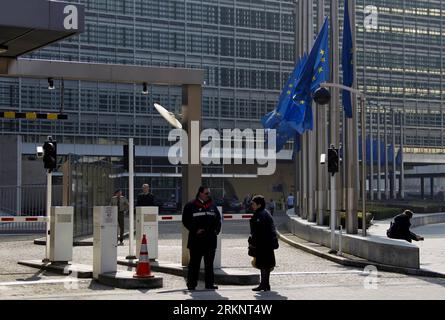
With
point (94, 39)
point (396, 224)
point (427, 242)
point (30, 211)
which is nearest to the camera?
point (396, 224)

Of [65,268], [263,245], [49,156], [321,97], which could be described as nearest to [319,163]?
[321,97]

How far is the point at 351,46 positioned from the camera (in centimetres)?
2295

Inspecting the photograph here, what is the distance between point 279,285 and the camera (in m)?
14.7

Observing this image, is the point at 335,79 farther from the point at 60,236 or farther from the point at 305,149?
the point at 60,236

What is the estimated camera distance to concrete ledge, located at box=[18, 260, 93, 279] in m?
15.7

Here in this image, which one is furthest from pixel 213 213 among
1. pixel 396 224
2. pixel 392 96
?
pixel 392 96

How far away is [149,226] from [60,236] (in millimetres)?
2167

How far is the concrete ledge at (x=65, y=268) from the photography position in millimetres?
15719

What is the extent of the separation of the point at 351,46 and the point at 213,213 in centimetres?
1088

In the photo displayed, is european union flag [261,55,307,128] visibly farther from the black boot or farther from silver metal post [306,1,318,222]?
the black boot

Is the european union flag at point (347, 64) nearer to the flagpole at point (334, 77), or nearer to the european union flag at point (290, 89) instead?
the flagpole at point (334, 77)

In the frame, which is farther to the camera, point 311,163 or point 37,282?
point 311,163
